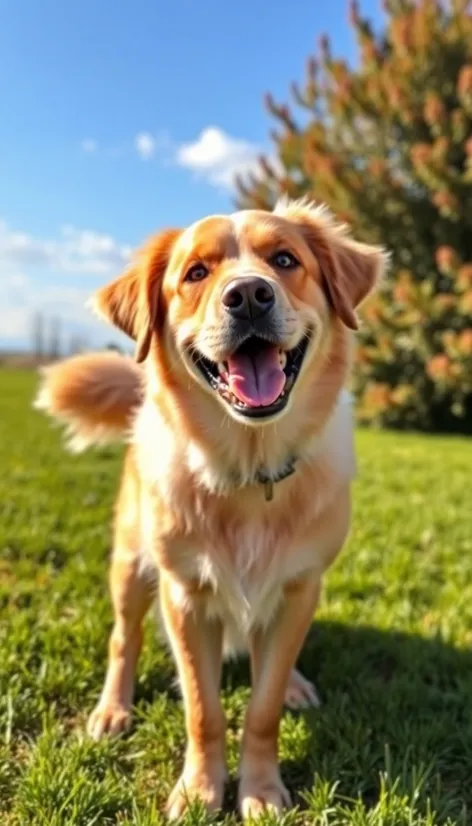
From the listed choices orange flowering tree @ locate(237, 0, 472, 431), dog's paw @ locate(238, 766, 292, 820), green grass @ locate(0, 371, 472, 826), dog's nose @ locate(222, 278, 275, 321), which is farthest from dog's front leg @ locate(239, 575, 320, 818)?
orange flowering tree @ locate(237, 0, 472, 431)

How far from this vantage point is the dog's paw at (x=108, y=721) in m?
2.49

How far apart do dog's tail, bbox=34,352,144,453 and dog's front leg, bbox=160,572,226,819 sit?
1.17 meters

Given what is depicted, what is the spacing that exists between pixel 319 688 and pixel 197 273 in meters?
1.69

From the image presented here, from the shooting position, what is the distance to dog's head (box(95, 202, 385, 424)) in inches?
88.4

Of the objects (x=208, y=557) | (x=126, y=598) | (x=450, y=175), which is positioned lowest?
(x=126, y=598)

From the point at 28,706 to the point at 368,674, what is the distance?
1.33 meters

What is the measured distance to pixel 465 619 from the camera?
3475mm

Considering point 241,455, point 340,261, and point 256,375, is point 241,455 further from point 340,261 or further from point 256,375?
point 340,261

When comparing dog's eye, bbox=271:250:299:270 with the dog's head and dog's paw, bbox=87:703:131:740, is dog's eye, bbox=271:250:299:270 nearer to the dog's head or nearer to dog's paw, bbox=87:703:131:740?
the dog's head

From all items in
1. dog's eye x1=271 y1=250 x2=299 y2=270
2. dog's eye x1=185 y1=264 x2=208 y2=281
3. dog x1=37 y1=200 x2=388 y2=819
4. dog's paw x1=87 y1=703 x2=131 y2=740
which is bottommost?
dog's paw x1=87 y1=703 x2=131 y2=740

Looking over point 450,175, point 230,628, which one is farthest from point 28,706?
point 450,175

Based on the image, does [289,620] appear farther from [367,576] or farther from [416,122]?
[416,122]

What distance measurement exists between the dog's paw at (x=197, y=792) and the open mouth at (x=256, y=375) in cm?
110

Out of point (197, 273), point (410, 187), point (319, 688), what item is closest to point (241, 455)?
point (197, 273)
